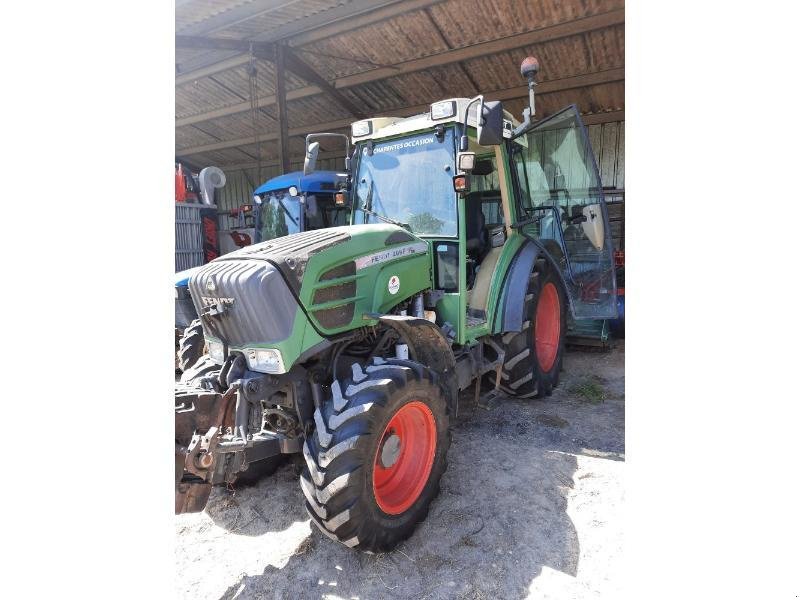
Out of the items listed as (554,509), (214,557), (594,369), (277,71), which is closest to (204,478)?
(214,557)

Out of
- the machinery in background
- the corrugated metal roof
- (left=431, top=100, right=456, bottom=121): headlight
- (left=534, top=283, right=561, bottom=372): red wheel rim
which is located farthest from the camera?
the machinery in background

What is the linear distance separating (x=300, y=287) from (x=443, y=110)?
5.15 ft

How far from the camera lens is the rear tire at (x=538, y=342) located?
3.75 m

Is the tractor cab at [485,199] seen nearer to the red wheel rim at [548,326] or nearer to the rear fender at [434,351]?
the red wheel rim at [548,326]

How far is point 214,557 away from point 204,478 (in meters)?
0.53

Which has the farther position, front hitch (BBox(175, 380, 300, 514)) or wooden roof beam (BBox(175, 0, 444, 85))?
wooden roof beam (BBox(175, 0, 444, 85))

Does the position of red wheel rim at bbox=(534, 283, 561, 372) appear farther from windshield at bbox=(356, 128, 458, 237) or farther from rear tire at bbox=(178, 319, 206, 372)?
rear tire at bbox=(178, 319, 206, 372)

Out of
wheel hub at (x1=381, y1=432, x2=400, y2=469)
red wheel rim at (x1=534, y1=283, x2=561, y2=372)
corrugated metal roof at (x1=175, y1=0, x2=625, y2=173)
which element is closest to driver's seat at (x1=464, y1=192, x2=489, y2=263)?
red wheel rim at (x1=534, y1=283, x2=561, y2=372)

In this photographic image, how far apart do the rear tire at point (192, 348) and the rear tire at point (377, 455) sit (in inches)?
58.8

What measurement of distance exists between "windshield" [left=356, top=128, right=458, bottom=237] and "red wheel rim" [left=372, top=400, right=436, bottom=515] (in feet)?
4.28

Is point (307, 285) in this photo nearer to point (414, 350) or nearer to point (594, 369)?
point (414, 350)

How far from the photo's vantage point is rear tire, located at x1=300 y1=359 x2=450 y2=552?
1.97 m

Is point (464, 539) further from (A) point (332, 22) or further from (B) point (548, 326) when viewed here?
(A) point (332, 22)

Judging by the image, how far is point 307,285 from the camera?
2.27m
